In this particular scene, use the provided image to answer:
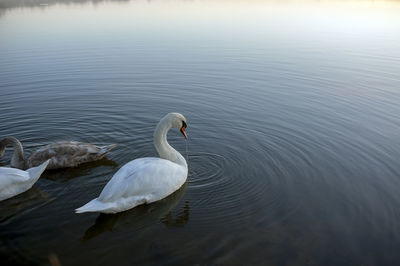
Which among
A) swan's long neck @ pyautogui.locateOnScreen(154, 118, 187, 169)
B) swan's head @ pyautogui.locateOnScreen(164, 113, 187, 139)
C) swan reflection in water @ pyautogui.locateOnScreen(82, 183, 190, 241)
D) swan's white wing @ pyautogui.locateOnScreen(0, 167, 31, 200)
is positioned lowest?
swan reflection in water @ pyautogui.locateOnScreen(82, 183, 190, 241)

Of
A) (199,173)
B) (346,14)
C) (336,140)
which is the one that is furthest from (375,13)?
(199,173)

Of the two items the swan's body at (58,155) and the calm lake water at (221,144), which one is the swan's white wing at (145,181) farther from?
the swan's body at (58,155)

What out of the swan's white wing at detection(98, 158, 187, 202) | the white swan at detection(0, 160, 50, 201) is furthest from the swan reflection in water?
the white swan at detection(0, 160, 50, 201)

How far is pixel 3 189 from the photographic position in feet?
23.6

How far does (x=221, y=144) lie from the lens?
979 cm

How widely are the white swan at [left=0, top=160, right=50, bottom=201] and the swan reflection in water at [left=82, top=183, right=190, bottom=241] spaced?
1.68 metres

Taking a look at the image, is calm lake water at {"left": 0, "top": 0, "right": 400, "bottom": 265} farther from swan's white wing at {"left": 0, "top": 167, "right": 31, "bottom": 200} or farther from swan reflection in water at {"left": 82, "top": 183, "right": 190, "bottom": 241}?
swan's white wing at {"left": 0, "top": 167, "right": 31, "bottom": 200}

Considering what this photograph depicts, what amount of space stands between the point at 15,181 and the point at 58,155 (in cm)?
134

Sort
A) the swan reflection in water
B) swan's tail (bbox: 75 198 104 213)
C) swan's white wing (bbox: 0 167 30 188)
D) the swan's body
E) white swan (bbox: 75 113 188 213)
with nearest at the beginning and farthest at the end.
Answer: swan's tail (bbox: 75 198 104 213) < the swan reflection in water < white swan (bbox: 75 113 188 213) < swan's white wing (bbox: 0 167 30 188) < the swan's body

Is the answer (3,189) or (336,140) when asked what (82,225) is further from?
(336,140)

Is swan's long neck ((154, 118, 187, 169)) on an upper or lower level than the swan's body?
upper

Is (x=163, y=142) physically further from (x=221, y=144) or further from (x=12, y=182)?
(x=12, y=182)

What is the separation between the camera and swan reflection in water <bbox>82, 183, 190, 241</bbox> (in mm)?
6544

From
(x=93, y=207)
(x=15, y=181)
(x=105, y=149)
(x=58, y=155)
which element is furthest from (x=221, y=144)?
(x=15, y=181)
